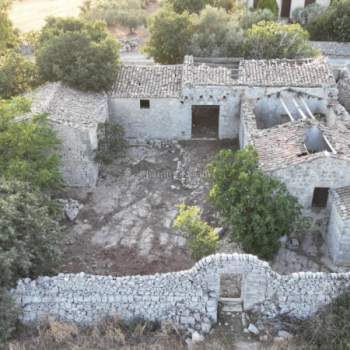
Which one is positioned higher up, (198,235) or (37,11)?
(198,235)

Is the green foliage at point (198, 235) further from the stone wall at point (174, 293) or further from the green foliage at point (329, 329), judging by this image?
the green foliage at point (329, 329)

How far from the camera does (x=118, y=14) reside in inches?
1633

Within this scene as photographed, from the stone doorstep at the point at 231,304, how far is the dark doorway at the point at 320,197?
5.59 m

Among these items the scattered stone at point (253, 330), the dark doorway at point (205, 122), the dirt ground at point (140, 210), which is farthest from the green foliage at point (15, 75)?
the scattered stone at point (253, 330)

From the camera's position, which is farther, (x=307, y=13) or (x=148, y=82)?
(x=307, y=13)

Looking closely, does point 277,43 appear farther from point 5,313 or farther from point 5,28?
point 5,313

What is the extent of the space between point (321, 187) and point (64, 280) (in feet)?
32.5

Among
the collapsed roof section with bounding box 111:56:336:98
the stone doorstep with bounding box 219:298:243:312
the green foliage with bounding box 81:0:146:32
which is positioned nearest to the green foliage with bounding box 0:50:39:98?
the collapsed roof section with bounding box 111:56:336:98

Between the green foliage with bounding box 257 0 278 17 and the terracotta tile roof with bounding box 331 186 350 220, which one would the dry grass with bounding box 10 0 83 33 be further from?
the terracotta tile roof with bounding box 331 186 350 220

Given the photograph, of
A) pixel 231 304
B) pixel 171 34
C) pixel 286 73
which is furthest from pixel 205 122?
pixel 231 304

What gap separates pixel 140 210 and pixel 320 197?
7.53 meters

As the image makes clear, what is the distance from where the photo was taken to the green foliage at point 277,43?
27.1 meters

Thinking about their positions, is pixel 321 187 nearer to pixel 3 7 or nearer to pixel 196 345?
pixel 196 345

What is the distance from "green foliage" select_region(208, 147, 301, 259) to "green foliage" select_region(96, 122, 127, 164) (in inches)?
273
